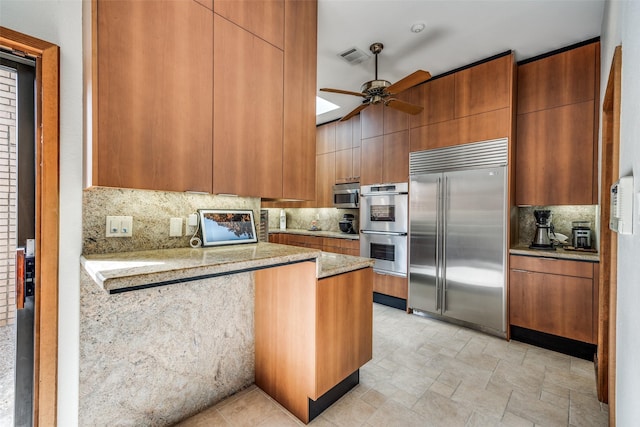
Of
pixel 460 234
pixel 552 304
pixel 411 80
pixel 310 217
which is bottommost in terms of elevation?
pixel 552 304

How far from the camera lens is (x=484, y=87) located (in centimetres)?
305

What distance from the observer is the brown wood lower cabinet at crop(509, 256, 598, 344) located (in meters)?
2.52

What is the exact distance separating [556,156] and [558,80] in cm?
75

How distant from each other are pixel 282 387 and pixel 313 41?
8.13 feet

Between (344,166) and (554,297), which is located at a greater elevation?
(344,166)

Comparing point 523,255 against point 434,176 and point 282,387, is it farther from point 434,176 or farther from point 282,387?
point 282,387

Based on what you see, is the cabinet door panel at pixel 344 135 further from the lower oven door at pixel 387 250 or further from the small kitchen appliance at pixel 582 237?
the small kitchen appliance at pixel 582 237

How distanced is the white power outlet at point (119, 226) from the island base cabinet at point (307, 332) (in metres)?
0.87

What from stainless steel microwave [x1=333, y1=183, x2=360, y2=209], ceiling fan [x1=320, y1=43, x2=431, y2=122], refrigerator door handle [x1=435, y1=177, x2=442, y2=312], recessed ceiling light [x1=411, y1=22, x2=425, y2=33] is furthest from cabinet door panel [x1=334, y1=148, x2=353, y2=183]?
recessed ceiling light [x1=411, y1=22, x2=425, y2=33]

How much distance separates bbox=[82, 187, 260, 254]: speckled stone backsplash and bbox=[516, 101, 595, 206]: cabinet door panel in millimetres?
3067

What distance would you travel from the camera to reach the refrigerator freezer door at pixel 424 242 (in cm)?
336

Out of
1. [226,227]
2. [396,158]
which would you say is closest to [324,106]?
[396,158]

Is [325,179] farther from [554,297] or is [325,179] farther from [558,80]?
[554,297]

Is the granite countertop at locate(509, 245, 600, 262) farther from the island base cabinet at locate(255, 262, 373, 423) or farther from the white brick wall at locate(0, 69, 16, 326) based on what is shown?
the white brick wall at locate(0, 69, 16, 326)
